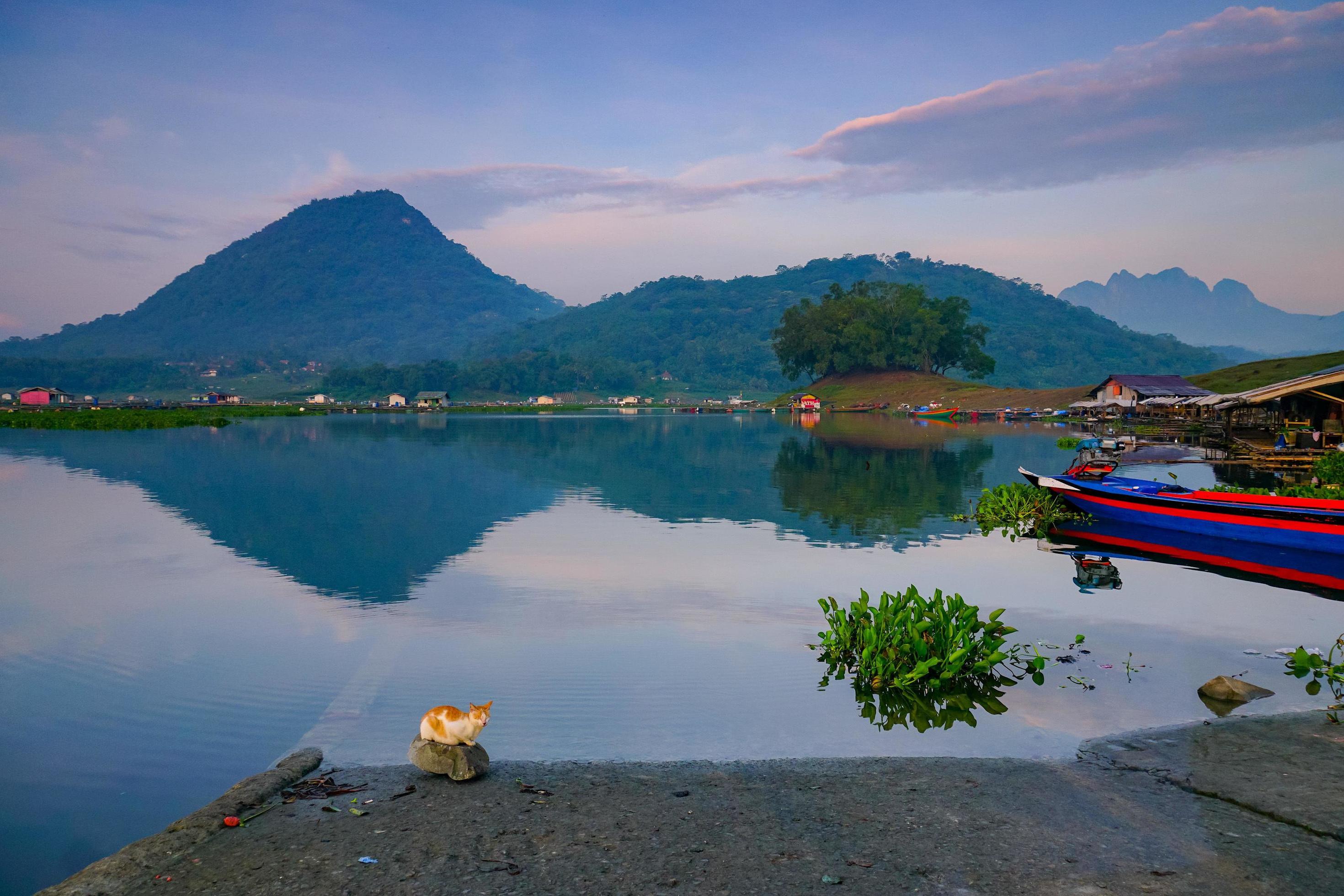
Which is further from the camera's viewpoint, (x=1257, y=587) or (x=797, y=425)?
(x=797, y=425)

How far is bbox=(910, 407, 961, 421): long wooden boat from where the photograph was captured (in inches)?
5285

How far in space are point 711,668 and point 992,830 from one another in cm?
715

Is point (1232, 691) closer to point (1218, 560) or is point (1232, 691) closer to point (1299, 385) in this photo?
point (1218, 560)

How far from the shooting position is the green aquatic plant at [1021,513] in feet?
99.2

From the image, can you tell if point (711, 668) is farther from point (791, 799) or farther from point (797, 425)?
point (797, 425)

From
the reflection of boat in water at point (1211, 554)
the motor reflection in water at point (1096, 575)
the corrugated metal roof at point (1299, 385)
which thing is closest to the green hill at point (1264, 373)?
the corrugated metal roof at point (1299, 385)

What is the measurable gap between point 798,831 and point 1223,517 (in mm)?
22423

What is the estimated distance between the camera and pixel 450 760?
9.51 meters

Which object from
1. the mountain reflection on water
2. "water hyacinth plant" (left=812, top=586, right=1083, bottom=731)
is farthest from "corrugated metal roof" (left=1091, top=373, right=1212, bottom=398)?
"water hyacinth plant" (left=812, top=586, right=1083, bottom=731)

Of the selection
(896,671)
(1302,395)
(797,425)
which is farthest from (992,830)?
(797,425)

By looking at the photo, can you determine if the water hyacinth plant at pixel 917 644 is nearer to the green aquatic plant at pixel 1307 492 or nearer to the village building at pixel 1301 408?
the green aquatic plant at pixel 1307 492

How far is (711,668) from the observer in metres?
15.0

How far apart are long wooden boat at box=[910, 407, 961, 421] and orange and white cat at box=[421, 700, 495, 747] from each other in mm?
126538

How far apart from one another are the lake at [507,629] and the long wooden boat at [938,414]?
91993mm
